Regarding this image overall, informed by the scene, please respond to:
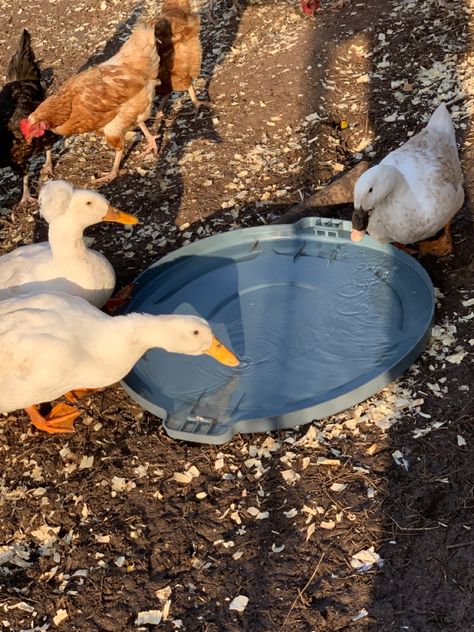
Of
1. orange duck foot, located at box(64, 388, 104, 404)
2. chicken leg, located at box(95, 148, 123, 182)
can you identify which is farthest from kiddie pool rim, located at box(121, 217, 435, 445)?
chicken leg, located at box(95, 148, 123, 182)

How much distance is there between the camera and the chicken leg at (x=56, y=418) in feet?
14.6

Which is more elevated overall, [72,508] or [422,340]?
[422,340]

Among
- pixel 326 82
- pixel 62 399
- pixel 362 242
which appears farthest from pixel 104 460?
pixel 326 82

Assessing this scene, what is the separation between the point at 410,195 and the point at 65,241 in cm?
215

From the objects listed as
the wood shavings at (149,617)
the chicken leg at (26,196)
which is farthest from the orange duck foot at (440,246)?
the chicken leg at (26,196)

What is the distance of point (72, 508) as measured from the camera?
4.06m

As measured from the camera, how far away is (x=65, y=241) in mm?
4656

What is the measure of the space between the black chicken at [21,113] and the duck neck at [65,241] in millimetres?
2371

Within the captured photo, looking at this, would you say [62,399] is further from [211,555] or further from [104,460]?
[211,555]

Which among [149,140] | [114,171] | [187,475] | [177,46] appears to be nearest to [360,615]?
[187,475]

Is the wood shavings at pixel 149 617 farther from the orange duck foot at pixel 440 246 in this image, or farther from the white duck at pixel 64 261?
the orange duck foot at pixel 440 246

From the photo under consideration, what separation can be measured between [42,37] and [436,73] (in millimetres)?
5735

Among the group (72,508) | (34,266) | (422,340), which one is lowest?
(72,508)

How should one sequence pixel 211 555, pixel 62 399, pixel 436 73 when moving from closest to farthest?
pixel 211 555
pixel 62 399
pixel 436 73
